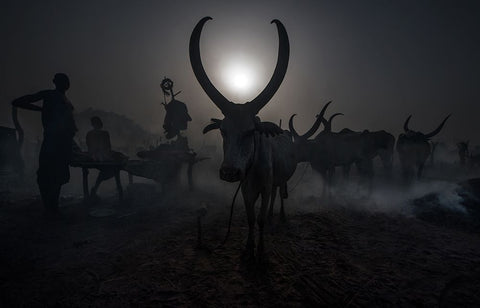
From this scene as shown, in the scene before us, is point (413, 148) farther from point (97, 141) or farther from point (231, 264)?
point (97, 141)

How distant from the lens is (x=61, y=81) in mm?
6492

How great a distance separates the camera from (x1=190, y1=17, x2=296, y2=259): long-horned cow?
3.12 m

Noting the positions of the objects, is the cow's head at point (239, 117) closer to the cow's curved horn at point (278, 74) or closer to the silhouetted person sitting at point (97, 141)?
the cow's curved horn at point (278, 74)

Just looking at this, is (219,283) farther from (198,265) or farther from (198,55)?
(198,55)

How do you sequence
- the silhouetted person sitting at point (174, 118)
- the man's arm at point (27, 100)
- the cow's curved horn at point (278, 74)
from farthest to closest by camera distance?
the silhouetted person sitting at point (174, 118) → the man's arm at point (27, 100) → the cow's curved horn at point (278, 74)

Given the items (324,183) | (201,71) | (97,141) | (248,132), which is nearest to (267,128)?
(248,132)

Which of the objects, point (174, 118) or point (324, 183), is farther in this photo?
point (174, 118)

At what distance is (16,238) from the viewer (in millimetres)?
4945

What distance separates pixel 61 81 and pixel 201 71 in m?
5.49

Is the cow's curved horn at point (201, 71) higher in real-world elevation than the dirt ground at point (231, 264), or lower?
higher

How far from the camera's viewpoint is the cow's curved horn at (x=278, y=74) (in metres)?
3.57

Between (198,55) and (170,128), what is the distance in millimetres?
7875

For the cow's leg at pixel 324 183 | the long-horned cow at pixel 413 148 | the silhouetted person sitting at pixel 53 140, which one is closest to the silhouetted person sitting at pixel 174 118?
the silhouetted person sitting at pixel 53 140

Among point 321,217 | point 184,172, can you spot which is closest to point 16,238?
point 321,217
